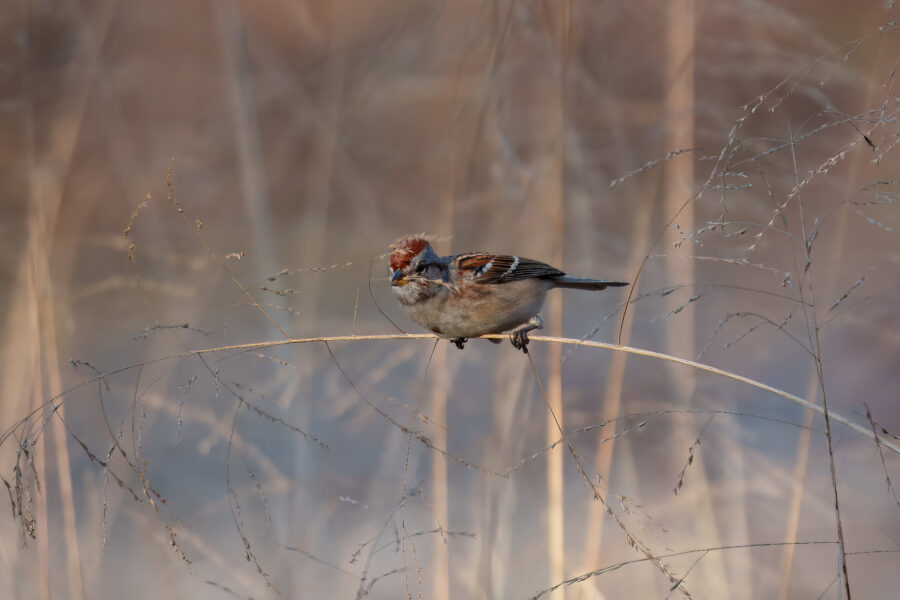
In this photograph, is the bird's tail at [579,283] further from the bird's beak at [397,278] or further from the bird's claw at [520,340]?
the bird's beak at [397,278]

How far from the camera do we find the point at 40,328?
2.67 metres

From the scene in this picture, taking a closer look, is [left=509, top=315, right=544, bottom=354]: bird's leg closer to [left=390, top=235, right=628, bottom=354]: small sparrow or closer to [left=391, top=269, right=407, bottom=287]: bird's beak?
[left=390, top=235, right=628, bottom=354]: small sparrow

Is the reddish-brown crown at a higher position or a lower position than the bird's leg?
higher

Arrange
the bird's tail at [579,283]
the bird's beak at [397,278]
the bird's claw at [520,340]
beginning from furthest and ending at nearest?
1. the bird's tail at [579,283]
2. the bird's claw at [520,340]
3. the bird's beak at [397,278]

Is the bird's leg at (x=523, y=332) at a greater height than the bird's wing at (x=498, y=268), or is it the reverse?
the bird's wing at (x=498, y=268)

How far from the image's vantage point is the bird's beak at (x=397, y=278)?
2.08 metres

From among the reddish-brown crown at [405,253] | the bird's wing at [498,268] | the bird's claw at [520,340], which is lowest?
the bird's claw at [520,340]

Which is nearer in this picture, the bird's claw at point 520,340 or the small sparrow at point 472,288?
the small sparrow at point 472,288

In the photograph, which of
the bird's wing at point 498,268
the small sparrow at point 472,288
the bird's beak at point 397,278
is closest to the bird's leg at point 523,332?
the small sparrow at point 472,288

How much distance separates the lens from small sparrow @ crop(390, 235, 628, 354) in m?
2.14

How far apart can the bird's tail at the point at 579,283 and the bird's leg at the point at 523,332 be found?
16 cm

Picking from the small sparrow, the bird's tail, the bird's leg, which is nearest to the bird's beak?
Answer: the small sparrow

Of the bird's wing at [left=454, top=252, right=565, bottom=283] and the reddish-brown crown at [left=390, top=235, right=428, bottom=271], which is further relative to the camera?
the bird's wing at [left=454, top=252, right=565, bottom=283]

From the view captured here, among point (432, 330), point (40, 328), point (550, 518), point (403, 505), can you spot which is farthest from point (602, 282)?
point (40, 328)
